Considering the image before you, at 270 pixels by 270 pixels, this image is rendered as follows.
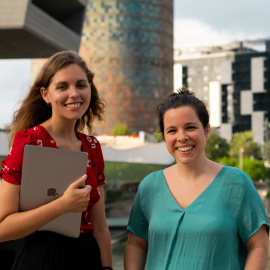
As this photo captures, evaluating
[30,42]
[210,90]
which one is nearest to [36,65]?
[210,90]

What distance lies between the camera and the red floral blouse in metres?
2.80

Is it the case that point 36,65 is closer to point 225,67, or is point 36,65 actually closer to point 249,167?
point 225,67

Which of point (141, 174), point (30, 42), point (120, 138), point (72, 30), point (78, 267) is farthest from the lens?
point (120, 138)

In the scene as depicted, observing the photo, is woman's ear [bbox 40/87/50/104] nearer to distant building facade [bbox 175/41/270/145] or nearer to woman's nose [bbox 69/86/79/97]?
woman's nose [bbox 69/86/79/97]

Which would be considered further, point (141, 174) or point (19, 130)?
point (141, 174)

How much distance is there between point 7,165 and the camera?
2.80 meters

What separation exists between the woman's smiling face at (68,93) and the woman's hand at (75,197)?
1.54 ft

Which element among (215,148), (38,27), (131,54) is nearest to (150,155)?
(38,27)

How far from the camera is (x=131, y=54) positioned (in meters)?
112

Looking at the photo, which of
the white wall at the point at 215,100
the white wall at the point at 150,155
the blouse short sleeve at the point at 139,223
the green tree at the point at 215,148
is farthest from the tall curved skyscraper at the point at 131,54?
the blouse short sleeve at the point at 139,223

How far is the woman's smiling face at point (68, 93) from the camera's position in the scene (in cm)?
305

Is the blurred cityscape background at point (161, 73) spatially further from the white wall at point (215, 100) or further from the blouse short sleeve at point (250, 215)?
the blouse short sleeve at point (250, 215)

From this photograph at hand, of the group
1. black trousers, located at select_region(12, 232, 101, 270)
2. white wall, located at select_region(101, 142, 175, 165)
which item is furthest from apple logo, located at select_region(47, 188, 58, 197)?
white wall, located at select_region(101, 142, 175, 165)

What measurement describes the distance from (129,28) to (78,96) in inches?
4401
